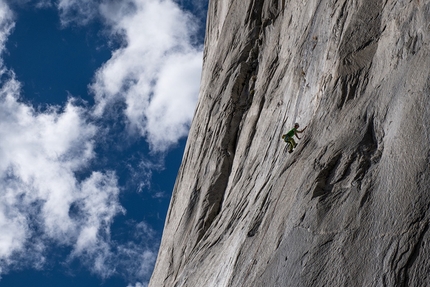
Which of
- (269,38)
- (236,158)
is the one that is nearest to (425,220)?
(236,158)

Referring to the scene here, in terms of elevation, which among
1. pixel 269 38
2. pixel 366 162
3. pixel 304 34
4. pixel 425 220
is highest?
pixel 269 38

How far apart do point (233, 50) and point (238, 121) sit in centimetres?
223

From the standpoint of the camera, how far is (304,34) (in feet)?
44.7

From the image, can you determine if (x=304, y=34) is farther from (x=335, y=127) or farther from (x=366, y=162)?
(x=366, y=162)

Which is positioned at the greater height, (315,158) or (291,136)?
(291,136)

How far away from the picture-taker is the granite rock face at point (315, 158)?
8383 millimetres

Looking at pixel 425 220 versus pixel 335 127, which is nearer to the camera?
pixel 425 220

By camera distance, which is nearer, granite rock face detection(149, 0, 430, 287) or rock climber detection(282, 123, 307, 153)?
granite rock face detection(149, 0, 430, 287)

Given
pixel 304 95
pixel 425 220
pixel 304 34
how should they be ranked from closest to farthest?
pixel 425 220, pixel 304 95, pixel 304 34

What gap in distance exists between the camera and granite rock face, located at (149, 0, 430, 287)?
8383mm

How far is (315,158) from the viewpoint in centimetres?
1016

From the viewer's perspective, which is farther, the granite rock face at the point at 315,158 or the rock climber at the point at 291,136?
the rock climber at the point at 291,136

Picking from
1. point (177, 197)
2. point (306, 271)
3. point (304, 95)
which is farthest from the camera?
point (177, 197)

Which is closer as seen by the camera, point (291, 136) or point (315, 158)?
point (315, 158)
